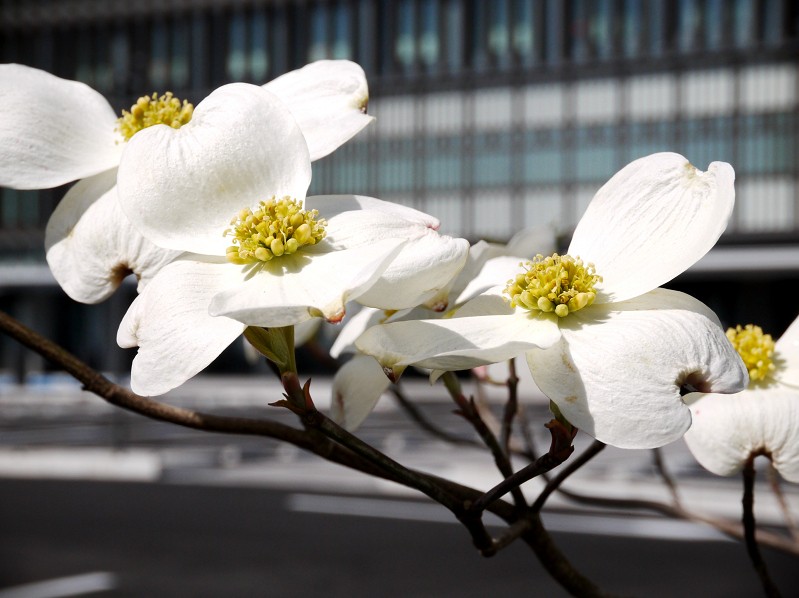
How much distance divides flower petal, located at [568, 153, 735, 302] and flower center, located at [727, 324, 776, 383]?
65mm

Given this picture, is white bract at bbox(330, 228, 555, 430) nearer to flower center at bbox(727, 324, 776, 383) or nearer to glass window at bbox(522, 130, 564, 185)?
flower center at bbox(727, 324, 776, 383)

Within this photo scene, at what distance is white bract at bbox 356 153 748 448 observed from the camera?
26cm

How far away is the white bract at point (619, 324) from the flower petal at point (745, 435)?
0.19 feet

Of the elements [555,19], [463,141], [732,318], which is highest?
[555,19]

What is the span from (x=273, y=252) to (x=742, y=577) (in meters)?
5.44

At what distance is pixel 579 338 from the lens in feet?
0.93

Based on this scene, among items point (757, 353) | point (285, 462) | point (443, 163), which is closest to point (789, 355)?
point (757, 353)

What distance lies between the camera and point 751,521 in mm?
381

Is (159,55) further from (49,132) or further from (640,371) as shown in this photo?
(640,371)

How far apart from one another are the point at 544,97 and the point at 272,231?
15380mm

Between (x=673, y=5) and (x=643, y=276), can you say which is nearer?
(x=643, y=276)

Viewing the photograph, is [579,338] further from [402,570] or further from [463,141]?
[463,141]

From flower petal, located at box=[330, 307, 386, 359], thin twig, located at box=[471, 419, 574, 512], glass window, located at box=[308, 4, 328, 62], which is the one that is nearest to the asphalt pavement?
flower petal, located at box=[330, 307, 386, 359]

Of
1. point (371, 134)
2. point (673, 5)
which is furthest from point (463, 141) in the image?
point (673, 5)
